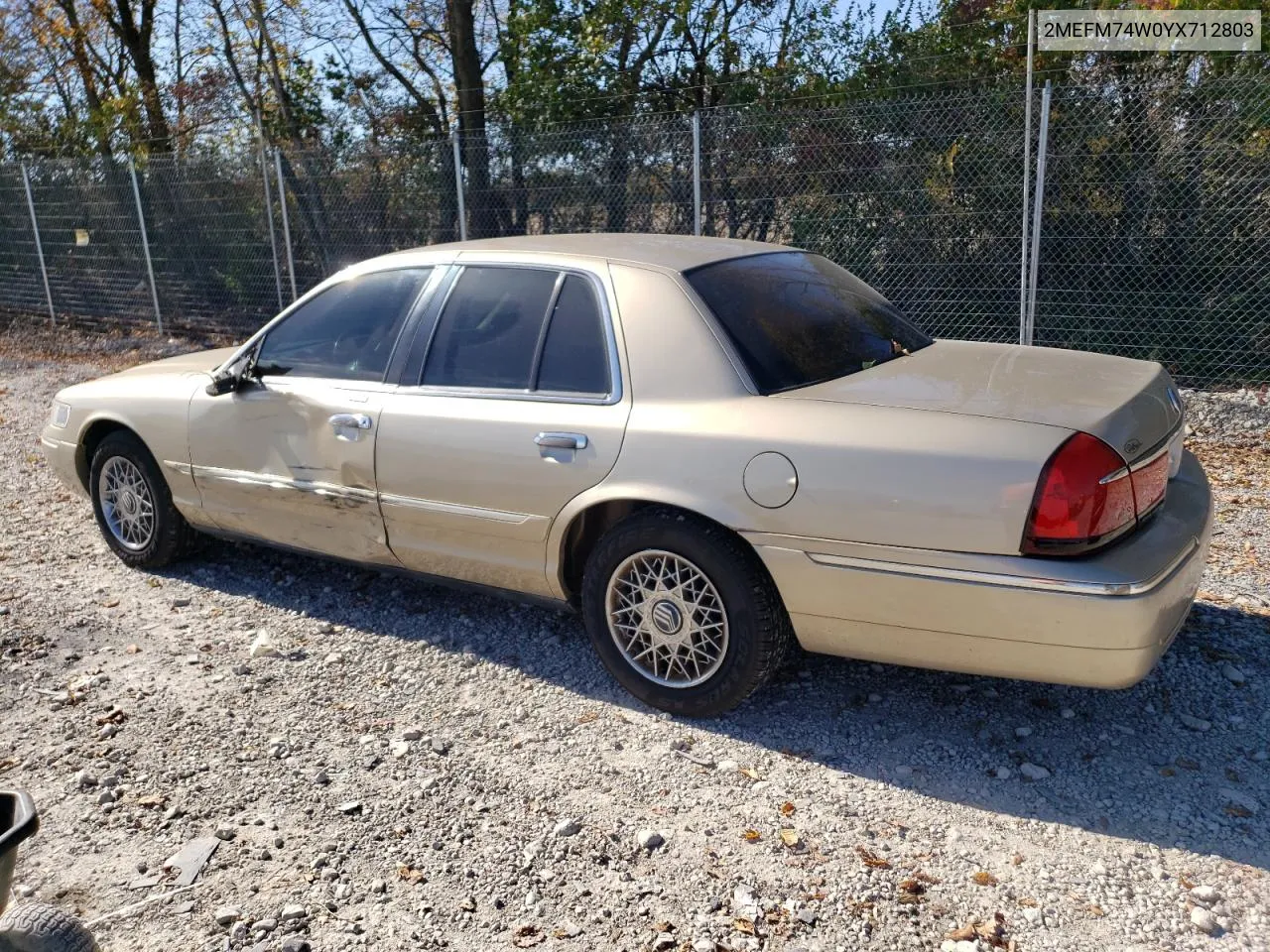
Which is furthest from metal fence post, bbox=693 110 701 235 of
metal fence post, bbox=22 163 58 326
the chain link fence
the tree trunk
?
metal fence post, bbox=22 163 58 326

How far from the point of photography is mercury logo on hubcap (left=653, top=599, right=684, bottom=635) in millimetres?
3797

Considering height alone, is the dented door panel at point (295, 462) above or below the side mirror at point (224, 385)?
below

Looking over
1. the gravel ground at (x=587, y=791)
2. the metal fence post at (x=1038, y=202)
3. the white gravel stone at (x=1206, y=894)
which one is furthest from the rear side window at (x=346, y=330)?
the metal fence post at (x=1038, y=202)

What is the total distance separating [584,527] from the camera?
4070 millimetres

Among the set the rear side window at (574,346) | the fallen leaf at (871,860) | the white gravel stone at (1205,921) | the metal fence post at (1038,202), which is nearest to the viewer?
the white gravel stone at (1205,921)

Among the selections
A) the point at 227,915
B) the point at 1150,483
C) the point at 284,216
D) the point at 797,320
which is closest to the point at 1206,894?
the point at 1150,483

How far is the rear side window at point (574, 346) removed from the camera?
13.2ft

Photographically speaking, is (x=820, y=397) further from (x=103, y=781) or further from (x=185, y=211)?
(x=185, y=211)

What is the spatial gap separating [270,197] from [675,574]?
1057 centimetres

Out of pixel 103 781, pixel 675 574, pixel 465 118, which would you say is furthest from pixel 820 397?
pixel 465 118

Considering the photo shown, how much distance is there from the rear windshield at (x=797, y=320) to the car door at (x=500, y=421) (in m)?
0.45

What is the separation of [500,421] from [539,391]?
183 millimetres

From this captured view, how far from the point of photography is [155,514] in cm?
545

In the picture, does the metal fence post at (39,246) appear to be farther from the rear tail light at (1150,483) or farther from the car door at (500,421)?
the rear tail light at (1150,483)
